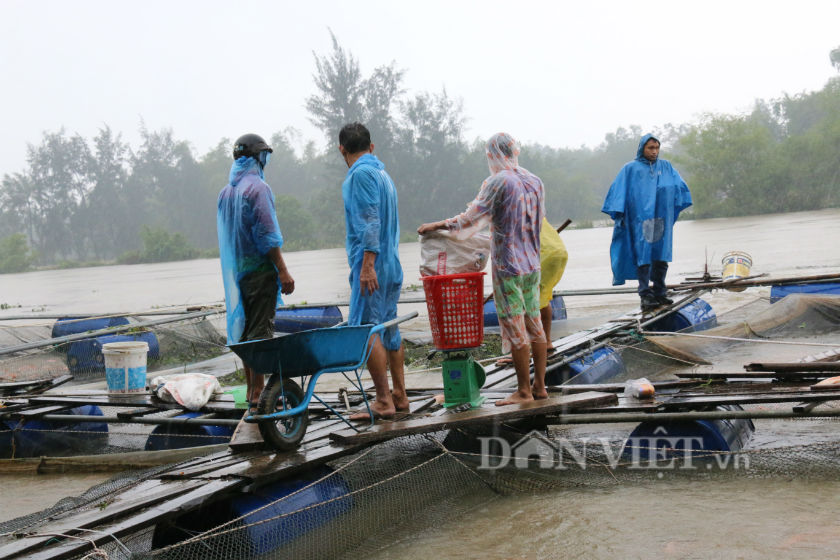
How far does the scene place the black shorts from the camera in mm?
5160

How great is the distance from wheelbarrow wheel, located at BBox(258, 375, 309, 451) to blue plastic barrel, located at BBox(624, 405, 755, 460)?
203 centimetres

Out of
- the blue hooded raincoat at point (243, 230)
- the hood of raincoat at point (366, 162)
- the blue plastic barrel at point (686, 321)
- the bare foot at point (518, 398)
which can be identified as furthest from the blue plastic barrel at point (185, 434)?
the blue plastic barrel at point (686, 321)

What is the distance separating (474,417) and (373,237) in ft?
3.79

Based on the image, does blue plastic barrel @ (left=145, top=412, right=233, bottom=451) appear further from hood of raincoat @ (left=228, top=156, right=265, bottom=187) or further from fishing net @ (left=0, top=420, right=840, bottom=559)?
hood of raincoat @ (left=228, top=156, right=265, bottom=187)

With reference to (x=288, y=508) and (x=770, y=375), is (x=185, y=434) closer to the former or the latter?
(x=288, y=508)

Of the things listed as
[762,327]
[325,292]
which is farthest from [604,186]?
[762,327]

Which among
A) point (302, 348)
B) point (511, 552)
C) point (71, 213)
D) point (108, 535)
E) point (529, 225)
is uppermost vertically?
point (71, 213)

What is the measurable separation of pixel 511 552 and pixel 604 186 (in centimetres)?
9768

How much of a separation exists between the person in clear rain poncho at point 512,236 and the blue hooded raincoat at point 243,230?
1.02m

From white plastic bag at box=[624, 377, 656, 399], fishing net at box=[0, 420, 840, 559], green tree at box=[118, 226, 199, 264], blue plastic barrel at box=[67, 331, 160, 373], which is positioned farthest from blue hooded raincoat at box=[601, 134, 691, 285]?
green tree at box=[118, 226, 199, 264]

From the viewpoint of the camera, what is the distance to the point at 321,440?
4445 mm

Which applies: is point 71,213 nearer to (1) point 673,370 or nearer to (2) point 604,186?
(2) point 604,186

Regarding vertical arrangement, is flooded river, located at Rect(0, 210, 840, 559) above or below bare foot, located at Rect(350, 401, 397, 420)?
below

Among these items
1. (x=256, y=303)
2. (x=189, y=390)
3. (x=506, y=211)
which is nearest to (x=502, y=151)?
(x=506, y=211)
